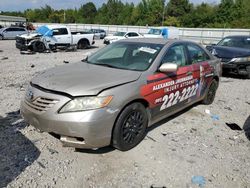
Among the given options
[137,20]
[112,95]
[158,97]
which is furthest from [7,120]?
[137,20]

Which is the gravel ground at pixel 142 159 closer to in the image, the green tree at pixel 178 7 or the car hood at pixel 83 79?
the car hood at pixel 83 79

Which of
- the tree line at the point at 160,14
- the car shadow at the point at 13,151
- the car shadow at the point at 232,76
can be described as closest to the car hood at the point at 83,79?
the car shadow at the point at 13,151

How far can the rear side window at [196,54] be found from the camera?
16.2 feet

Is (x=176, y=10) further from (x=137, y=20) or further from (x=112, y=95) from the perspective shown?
(x=112, y=95)

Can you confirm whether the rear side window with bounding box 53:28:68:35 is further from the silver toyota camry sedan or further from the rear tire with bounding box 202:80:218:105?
the rear tire with bounding box 202:80:218:105

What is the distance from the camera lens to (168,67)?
3881mm

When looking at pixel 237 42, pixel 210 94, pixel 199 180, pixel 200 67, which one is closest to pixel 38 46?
pixel 237 42

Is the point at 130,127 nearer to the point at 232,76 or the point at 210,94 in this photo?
the point at 210,94

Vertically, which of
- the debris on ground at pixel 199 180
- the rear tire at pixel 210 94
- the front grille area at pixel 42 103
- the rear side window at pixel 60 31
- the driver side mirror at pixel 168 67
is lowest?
the debris on ground at pixel 199 180

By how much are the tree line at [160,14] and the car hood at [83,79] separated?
50483 mm

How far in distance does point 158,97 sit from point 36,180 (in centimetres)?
208

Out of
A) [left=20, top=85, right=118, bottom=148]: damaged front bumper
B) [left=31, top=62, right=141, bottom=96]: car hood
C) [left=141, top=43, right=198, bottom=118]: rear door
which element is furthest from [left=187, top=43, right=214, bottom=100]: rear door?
[left=20, top=85, right=118, bottom=148]: damaged front bumper

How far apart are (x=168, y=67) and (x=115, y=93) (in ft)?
3.51

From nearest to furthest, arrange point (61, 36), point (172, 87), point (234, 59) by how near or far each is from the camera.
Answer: point (172, 87)
point (234, 59)
point (61, 36)
